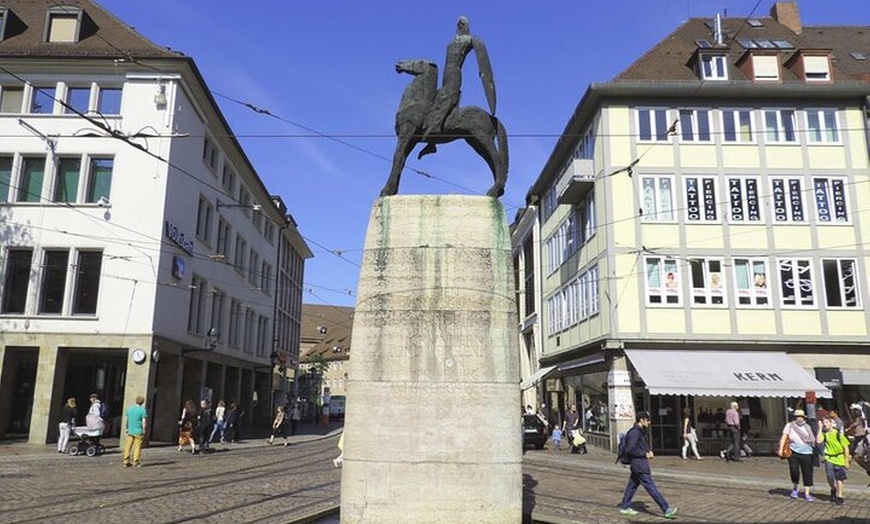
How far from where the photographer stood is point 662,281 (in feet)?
85.5

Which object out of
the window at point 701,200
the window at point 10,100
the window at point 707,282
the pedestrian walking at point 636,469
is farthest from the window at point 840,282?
the window at point 10,100

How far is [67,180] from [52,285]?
3797 millimetres

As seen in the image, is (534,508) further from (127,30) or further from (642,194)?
(127,30)

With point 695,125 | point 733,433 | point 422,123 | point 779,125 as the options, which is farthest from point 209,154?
point 422,123

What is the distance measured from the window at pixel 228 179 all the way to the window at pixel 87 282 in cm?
962

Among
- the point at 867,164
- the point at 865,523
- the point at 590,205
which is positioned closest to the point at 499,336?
the point at 865,523

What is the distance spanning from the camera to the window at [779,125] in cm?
2709

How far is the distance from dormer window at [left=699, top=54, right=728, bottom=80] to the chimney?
926 cm

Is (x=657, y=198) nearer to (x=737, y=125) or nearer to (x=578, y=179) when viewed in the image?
(x=578, y=179)

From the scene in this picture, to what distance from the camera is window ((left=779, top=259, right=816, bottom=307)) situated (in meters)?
25.7

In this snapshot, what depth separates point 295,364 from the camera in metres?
60.4

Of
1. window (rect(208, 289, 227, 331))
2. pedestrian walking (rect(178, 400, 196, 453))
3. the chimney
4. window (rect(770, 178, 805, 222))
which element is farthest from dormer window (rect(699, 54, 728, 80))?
window (rect(208, 289, 227, 331))

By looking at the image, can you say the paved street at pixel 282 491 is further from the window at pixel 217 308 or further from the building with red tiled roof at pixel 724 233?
the window at pixel 217 308

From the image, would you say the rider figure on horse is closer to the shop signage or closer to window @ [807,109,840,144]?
the shop signage
